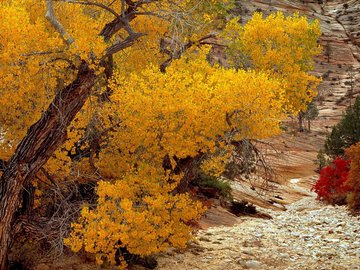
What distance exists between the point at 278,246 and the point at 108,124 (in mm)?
6201

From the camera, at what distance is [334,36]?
281 ft

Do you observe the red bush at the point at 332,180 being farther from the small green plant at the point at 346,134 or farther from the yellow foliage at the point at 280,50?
the small green plant at the point at 346,134

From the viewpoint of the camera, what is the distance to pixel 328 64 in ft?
267

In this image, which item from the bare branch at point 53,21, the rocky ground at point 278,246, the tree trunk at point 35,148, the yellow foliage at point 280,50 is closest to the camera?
the bare branch at point 53,21

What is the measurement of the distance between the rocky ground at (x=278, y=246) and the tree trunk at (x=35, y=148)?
12.1 ft

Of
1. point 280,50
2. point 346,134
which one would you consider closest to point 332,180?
point 280,50

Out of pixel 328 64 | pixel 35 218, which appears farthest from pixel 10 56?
pixel 328 64

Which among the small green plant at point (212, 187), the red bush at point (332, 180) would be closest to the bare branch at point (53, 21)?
the small green plant at point (212, 187)

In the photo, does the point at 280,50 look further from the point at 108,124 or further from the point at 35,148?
the point at 35,148

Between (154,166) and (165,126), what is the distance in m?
1.03

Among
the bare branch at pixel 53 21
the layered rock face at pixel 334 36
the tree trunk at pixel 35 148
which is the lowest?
the tree trunk at pixel 35 148

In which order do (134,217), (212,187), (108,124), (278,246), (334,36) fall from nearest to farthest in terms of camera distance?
(134,217) < (108,124) < (278,246) < (212,187) < (334,36)

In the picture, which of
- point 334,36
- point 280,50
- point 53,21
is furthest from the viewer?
point 334,36

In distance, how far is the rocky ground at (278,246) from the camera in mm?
10281
